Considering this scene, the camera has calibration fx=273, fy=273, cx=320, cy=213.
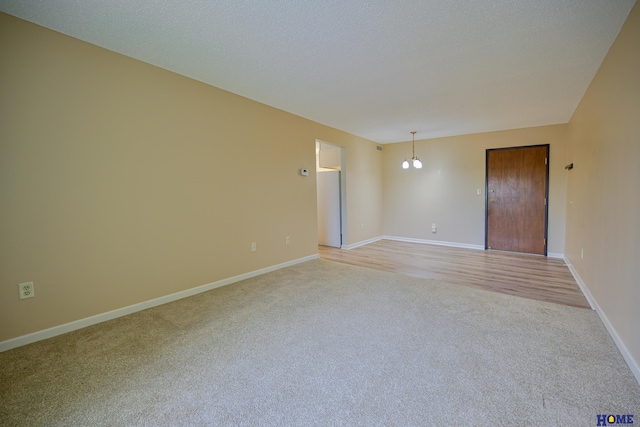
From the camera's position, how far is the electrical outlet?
2080 mm

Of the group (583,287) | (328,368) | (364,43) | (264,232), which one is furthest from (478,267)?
(364,43)

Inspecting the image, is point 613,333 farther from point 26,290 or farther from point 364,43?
point 26,290

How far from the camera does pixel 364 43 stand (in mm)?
2332

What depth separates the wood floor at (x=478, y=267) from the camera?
3.19 metres

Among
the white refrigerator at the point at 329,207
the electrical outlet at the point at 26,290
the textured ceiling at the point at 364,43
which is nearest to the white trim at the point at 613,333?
the textured ceiling at the point at 364,43

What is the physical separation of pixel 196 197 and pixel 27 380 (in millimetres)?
1931

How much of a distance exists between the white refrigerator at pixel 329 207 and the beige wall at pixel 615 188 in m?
3.76

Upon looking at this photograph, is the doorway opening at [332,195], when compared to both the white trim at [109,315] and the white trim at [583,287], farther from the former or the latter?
the white trim at [583,287]

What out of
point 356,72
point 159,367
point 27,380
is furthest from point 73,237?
point 356,72

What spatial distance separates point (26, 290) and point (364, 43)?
11.0ft

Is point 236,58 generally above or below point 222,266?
above

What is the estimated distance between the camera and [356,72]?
2863mm

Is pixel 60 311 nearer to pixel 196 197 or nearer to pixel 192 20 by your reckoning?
pixel 196 197

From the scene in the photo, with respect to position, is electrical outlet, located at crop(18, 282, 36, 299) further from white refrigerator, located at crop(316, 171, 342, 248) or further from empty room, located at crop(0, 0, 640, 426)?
white refrigerator, located at crop(316, 171, 342, 248)
